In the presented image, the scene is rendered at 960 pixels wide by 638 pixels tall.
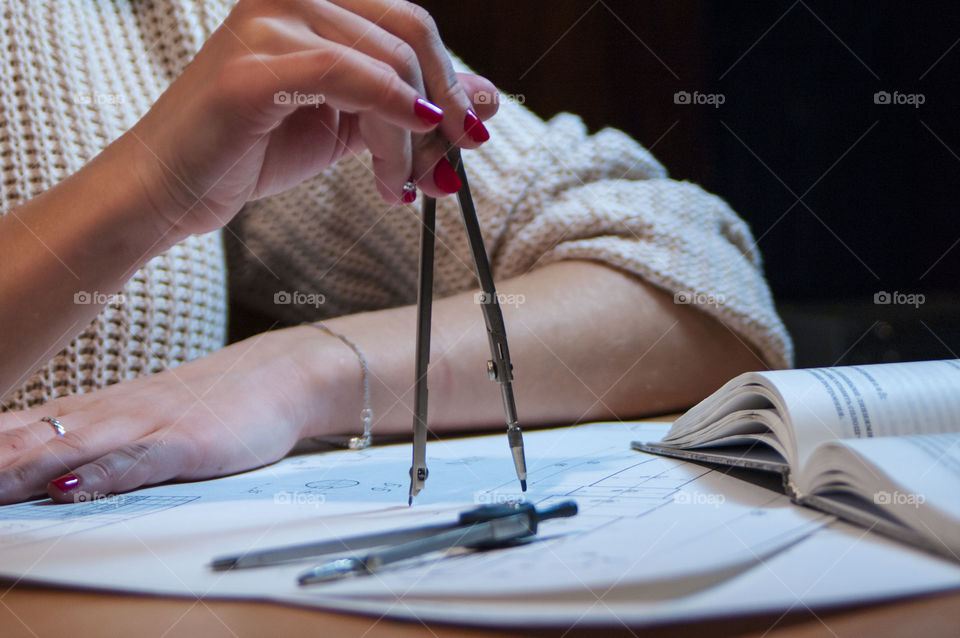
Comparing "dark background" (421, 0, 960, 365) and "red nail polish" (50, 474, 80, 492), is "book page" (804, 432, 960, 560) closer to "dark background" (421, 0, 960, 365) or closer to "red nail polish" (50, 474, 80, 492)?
"red nail polish" (50, 474, 80, 492)

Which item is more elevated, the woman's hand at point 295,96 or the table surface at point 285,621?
the woman's hand at point 295,96

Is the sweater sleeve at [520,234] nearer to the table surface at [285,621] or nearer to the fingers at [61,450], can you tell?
the fingers at [61,450]

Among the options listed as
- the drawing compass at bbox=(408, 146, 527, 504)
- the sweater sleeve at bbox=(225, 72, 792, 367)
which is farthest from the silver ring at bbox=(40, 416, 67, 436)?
the sweater sleeve at bbox=(225, 72, 792, 367)

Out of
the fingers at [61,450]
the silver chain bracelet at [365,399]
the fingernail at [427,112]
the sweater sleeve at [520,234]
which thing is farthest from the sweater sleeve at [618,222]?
the fingers at [61,450]

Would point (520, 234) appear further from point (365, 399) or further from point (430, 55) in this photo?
point (430, 55)

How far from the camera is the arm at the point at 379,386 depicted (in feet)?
1.84

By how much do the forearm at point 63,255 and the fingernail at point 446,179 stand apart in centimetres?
20

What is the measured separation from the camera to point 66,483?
0.50 m

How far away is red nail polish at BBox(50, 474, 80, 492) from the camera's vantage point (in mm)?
503

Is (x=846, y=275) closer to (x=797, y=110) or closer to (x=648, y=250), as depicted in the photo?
(x=797, y=110)

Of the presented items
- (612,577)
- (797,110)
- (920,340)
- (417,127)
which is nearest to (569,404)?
(417,127)

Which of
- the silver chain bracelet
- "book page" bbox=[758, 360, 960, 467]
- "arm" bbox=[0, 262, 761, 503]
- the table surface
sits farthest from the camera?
the silver chain bracelet

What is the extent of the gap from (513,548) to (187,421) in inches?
13.6

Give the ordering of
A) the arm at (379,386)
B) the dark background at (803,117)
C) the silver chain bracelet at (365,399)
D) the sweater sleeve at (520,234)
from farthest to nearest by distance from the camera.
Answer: the dark background at (803,117) → the sweater sleeve at (520,234) → the silver chain bracelet at (365,399) → the arm at (379,386)
